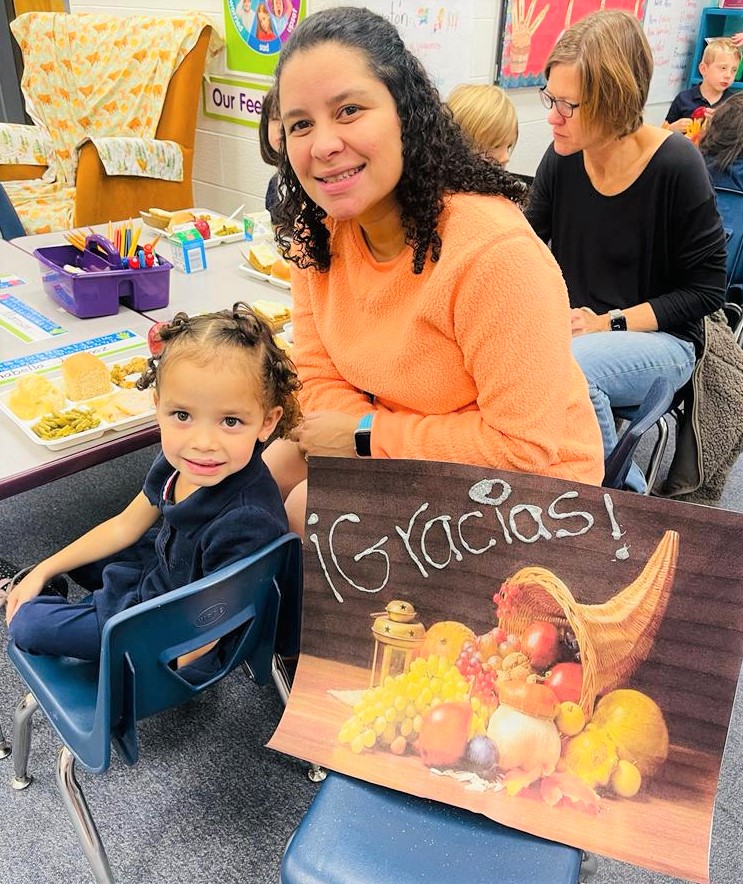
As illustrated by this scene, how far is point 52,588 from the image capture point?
4.20ft

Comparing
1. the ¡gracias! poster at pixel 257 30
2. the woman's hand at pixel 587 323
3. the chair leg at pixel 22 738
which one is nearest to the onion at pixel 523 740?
the chair leg at pixel 22 738

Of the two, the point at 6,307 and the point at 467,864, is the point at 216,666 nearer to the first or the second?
the point at 467,864

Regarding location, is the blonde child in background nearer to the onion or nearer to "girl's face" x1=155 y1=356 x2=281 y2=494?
"girl's face" x1=155 y1=356 x2=281 y2=494

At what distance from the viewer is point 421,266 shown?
1.02 m

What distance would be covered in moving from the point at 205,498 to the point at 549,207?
137 cm

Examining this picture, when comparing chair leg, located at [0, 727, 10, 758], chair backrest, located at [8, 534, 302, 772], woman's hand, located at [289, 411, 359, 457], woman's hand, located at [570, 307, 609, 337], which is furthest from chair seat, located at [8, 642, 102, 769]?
woman's hand, located at [570, 307, 609, 337]

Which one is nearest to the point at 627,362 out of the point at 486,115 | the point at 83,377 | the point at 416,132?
the point at 486,115

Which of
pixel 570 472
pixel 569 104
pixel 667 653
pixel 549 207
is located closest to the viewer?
pixel 667 653

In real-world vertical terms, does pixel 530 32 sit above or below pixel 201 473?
above

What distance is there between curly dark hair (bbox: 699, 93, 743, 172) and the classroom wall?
101cm

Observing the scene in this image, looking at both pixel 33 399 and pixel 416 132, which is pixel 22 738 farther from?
pixel 416 132

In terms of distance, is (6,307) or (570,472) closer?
(570,472)

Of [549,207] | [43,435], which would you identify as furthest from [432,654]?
[549,207]

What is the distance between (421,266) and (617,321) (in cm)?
93
